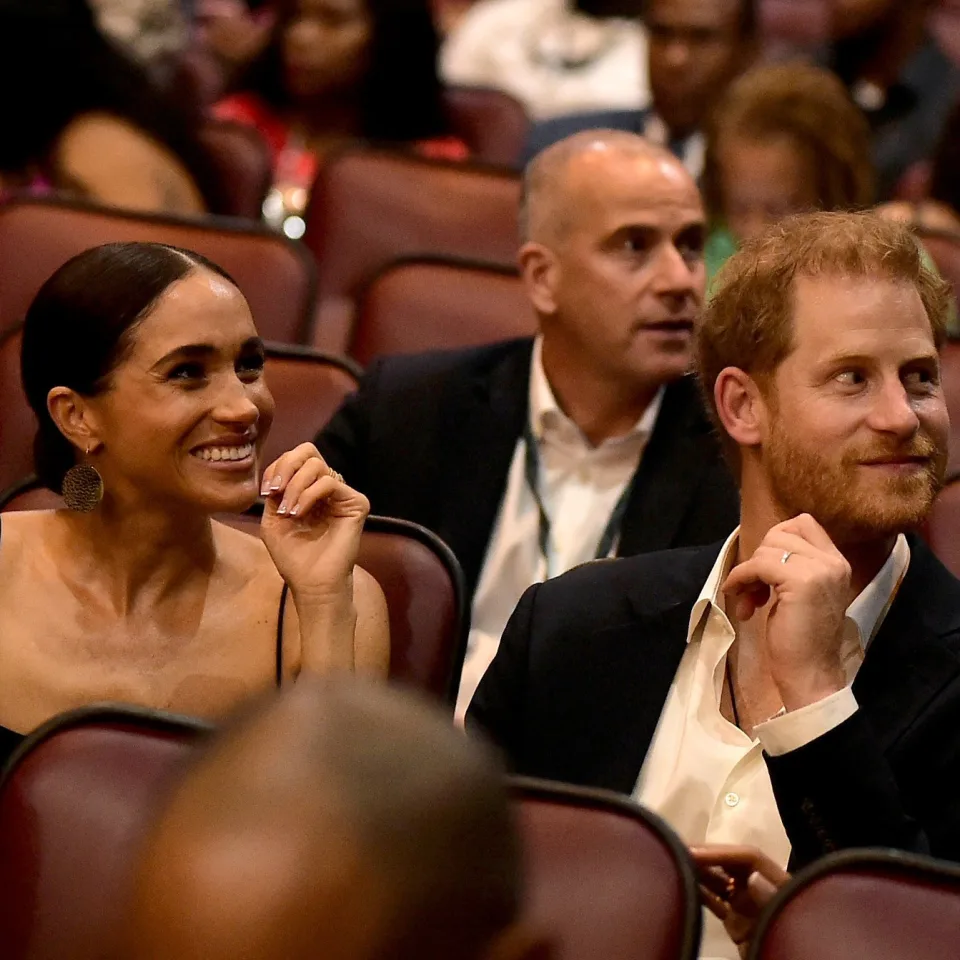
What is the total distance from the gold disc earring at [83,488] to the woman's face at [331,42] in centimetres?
222

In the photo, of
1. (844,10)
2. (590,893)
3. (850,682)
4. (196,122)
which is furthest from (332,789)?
(844,10)

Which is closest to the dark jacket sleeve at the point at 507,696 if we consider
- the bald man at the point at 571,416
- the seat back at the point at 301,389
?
the bald man at the point at 571,416

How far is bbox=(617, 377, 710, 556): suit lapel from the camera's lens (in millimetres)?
2207

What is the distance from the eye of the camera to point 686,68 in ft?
Answer: 11.9

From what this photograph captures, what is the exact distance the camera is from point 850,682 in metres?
1.64

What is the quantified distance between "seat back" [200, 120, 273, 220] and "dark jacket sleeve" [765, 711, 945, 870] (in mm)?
2290

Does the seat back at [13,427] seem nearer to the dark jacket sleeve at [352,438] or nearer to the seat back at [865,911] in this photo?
the dark jacket sleeve at [352,438]

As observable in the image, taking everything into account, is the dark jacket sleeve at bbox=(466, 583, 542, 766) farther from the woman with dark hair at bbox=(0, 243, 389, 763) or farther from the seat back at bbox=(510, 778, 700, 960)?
the seat back at bbox=(510, 778, 700, 960)

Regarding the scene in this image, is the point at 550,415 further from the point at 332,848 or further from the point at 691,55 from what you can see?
the point at 332,848

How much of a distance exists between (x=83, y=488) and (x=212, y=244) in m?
0.87

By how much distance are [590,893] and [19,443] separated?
122cm

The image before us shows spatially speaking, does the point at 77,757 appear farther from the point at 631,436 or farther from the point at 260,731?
the point at 631,436

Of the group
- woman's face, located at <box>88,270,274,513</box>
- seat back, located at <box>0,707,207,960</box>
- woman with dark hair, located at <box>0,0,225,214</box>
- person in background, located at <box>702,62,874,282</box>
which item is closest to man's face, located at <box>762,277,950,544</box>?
woman's face, located at <box>88,270,274,513</box>

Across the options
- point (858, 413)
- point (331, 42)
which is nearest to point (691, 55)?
point (331, 42)
